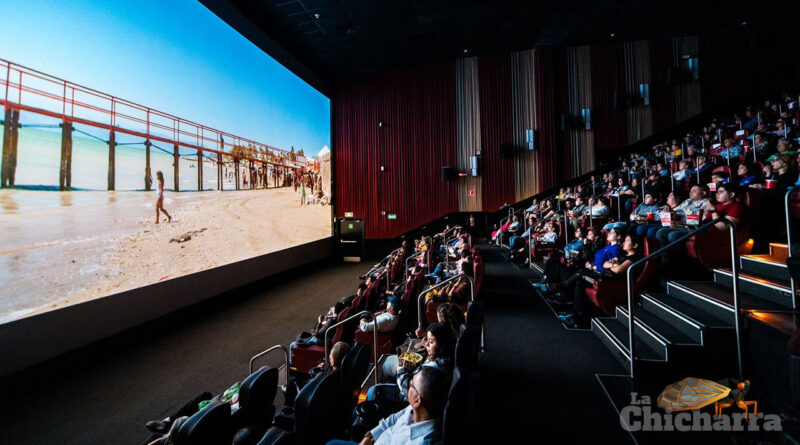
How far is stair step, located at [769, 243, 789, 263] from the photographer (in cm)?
291

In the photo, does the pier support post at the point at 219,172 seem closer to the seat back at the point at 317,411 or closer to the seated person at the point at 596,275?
A: the seat back at the point at 317,411

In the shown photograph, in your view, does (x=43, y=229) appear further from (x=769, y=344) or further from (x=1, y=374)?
(x=769, y=344)

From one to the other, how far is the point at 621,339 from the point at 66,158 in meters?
6.89

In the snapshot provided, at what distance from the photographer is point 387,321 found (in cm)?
354

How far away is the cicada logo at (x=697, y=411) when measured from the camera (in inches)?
76.4

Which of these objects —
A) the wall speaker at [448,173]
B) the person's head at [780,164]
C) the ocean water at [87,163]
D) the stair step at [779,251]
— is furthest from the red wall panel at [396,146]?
the stair step at [779,251]

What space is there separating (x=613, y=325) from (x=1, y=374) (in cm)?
671

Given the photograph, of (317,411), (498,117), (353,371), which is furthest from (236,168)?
(498,117)

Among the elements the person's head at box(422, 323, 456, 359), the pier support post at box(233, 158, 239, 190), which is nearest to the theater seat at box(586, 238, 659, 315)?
the person's head at box(422, 323, 456, 359)

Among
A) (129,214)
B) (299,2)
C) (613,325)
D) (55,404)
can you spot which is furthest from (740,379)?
(299,2)

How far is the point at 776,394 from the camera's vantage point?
196cm

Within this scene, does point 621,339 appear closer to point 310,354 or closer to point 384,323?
point 384,323

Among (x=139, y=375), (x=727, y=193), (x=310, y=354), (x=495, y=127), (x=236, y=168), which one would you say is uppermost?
(x=495, y=127)

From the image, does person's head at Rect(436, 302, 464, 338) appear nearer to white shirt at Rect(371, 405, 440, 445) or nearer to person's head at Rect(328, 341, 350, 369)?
person's head at Rect(328, 341, 350, 369)
